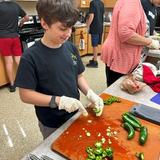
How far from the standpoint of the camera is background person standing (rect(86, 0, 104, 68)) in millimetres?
3746

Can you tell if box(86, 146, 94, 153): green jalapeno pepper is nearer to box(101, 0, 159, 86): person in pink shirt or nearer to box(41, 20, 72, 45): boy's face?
box(41, 20, 72, 45): boy's face

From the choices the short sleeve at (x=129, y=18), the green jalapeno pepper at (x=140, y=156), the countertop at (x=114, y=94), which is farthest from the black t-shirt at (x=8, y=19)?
the green jalapeno pepper at (x=140, y=156)

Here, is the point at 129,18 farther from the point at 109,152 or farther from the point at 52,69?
the point at 109,152

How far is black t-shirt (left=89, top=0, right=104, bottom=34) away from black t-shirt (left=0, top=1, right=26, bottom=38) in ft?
4.55

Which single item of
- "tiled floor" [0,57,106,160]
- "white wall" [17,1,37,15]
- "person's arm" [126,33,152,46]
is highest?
"person's arm" [126,33,152,46]

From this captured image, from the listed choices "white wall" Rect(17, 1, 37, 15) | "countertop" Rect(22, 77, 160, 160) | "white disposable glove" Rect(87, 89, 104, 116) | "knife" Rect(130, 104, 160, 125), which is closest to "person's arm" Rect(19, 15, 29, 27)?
"white wall" Rect(17, 1, 37, 15)

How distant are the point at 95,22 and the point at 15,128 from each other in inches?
96.1

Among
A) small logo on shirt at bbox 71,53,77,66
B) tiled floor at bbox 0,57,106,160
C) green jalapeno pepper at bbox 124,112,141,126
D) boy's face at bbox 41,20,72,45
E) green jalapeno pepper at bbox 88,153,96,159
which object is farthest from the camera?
tiled floor at bbox 0,57,106,160

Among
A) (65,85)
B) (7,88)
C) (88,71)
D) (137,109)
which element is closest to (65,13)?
(65,85)

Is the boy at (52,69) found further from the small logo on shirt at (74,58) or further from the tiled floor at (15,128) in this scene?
the tiled floor at (15,128)

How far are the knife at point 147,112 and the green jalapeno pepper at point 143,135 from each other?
85mm

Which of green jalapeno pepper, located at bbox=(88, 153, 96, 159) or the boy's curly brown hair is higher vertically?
the boy's curly brown hair

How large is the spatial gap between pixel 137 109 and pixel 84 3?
12.6 feet

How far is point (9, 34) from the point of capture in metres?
2.82
